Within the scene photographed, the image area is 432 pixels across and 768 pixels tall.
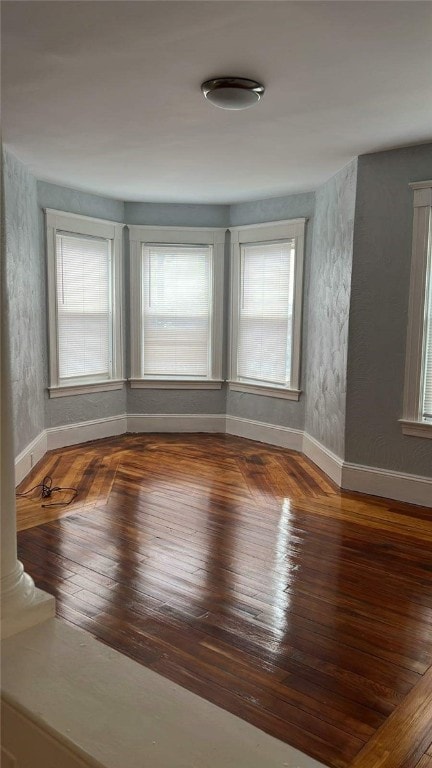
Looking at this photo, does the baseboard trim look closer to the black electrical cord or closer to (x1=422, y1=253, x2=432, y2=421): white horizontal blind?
the black electrical cord

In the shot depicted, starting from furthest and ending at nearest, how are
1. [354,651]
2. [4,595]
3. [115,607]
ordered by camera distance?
[115,607] < [354,651] < [4,595]

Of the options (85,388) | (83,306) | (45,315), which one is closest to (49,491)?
(85,388)

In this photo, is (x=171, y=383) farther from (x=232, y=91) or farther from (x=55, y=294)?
(x=232, y=91)

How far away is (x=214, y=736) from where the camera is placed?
1.15m

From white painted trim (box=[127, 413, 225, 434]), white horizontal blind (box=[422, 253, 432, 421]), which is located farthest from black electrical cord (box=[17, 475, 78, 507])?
white horizontal blind (box=[422, 253, 432, 421])

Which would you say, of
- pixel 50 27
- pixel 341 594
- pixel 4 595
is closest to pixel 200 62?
pixel 50 27

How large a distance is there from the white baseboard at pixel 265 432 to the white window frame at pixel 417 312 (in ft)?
5.88

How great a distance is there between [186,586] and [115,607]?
41 cm

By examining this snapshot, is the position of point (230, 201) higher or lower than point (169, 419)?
higher

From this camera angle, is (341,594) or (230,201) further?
(230,201)

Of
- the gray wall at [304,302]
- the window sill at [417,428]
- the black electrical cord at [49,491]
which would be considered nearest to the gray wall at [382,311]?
the window sill at [417,428]

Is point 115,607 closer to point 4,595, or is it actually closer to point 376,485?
point 4,595

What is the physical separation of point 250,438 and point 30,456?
250 cm

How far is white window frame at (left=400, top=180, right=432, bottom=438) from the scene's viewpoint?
4.13m
